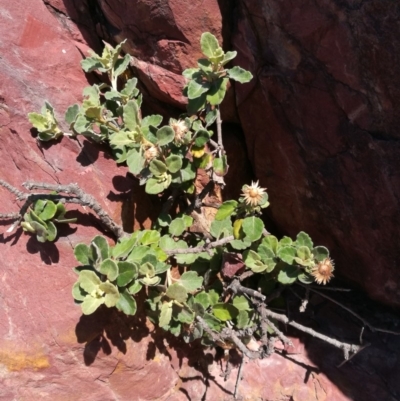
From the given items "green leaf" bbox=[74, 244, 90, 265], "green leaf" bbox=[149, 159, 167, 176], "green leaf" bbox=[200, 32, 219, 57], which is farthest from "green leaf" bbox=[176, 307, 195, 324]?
"green leaf" bbox=[200, 32, 219, 57]

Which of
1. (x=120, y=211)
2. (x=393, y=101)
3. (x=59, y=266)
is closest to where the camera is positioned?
(x=393, y=101)

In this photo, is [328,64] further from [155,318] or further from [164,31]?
[155,318]

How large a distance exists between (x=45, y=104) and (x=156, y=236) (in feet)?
2.17

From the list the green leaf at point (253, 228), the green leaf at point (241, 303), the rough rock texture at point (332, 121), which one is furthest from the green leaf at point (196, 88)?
the green leaf at point (241, 303)

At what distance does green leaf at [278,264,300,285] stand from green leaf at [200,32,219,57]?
829 millimetres

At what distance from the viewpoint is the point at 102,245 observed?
155 centimetres

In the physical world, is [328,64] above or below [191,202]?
above

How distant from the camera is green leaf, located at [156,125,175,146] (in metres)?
1.68

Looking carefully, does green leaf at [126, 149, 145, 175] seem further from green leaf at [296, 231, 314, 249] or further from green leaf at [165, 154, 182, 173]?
green leaf at [296, 231, 314, 249]

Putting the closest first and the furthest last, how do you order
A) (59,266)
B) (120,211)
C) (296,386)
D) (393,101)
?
(393,101), (59,266), (120,211), (296,386)

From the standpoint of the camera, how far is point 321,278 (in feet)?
5.44

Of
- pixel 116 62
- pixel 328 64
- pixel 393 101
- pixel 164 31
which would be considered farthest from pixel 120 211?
pixel 393 101

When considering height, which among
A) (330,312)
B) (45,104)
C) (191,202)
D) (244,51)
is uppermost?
(244,51)

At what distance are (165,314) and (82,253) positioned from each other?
0.38 metres
